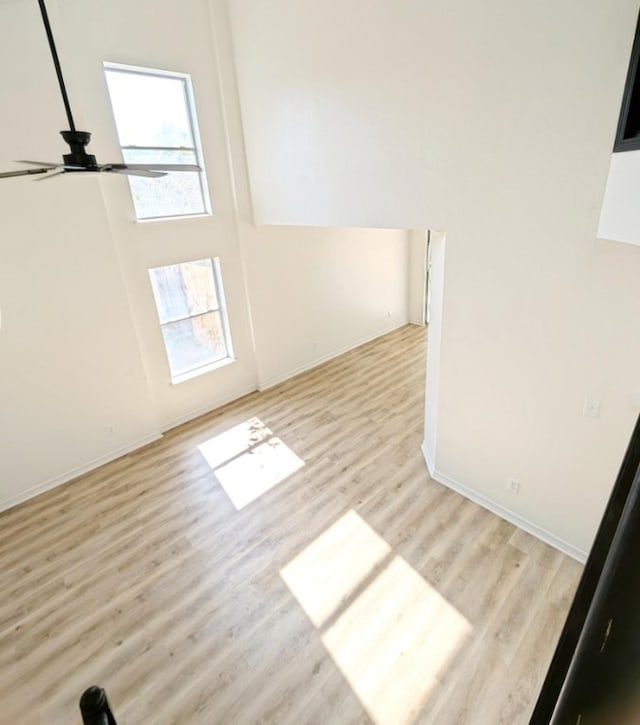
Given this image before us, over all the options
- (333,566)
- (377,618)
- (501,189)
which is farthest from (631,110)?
(333,566)

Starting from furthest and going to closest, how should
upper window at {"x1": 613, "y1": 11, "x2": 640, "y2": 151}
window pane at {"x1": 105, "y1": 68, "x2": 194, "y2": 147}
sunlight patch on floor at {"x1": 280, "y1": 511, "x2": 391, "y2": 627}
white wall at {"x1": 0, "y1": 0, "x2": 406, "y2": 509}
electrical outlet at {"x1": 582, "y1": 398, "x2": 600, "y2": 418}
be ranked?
1. window pane at {"x1": 105, "y1": 68, "x2": 194, "y2": 147}
2. white wall at {"x1": 0, "y1": 0, "x2": 406, "y2": 509}
3. sunlight patch on floor at {"x1": 280, "y1": 511, "x2": 391, "y2": 627}
4. electrical outlet at {"x1": 582, "y1": 398, "x2": 600, "y2": 418}
5. upper window at {"x1": 613, "y1": 11, "x2": 640, "y2": 151}

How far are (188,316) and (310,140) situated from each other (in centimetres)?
253

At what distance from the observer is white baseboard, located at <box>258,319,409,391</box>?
6.07 meters

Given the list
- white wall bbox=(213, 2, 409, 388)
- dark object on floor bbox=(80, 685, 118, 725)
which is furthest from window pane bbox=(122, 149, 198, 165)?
dark object on floor bbox=(80, 685, 118, 725)

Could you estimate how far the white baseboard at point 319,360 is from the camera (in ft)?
19.9

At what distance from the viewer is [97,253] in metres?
4.01

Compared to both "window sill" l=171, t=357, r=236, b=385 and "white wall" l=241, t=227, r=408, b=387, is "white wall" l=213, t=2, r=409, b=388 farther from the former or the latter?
"window sill" l=171, t=357, r=236, b=385

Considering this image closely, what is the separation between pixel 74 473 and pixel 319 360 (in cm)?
382

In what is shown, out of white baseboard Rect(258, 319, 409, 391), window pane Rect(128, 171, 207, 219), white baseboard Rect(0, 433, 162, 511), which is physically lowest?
white baseboard Rect(0, 433, 162, 511)

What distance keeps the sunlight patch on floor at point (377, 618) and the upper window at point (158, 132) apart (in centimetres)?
398

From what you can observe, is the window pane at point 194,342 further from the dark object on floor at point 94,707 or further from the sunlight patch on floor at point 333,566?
the dark object on floor at point 94,707

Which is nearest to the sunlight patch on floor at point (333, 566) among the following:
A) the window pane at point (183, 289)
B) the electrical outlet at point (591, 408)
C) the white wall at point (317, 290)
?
the electrical outlet at point (591, 408)

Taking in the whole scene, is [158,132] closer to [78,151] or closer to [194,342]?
[194,342]

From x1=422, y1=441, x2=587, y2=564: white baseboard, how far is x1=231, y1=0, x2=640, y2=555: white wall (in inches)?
1.3
